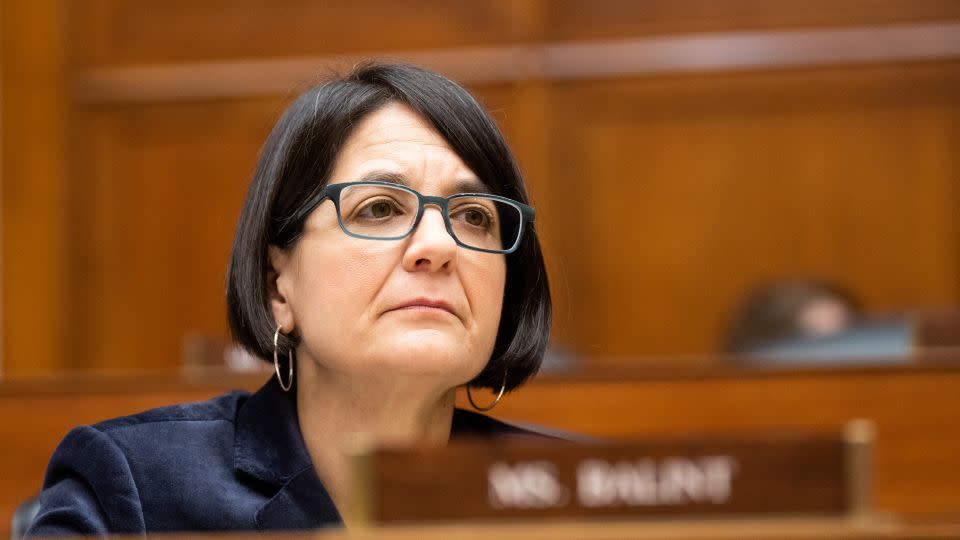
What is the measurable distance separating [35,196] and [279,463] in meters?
3.58

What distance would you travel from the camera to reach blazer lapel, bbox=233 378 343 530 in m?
1.49

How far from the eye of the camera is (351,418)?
1.59 m

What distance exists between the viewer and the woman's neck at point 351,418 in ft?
5.09

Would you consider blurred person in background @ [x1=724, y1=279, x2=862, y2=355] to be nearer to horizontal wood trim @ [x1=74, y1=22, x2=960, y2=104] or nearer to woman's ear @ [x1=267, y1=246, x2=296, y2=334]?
horizontal wood trim @ [x1=74, y1=22, x2=960, y2=104]

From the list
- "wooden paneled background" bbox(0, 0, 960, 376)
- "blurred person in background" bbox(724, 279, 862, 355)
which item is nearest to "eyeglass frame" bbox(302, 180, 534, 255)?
"blurred person in background" bbox(724, 279, 862, 355)

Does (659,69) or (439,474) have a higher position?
(659,69)

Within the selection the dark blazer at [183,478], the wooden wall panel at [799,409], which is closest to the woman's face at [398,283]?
the dark blazer at [183,478]

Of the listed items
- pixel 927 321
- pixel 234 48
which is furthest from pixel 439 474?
pixel 234 48

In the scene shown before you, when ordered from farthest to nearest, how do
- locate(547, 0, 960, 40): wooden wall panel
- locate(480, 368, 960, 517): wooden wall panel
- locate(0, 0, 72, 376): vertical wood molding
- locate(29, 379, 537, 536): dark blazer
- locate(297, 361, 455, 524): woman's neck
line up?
locate(0, 0, 72, 376): vertical wood molding → locate(547, 0, 960, 40): wooden wall panel → locate(480, 368, 960, 517): wooden wall panel → locate(297, 361, 455, 524): woman's neck → locate(29, 379, 537, 536): dark blazer

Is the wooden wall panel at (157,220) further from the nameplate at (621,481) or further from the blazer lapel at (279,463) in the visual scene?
the nameplate at (621,481)

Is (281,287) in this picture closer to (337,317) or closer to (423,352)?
(337,317)

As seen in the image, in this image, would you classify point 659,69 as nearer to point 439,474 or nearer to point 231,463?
point 231,463

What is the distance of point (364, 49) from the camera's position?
477cm

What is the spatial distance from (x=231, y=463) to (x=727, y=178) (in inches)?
135
